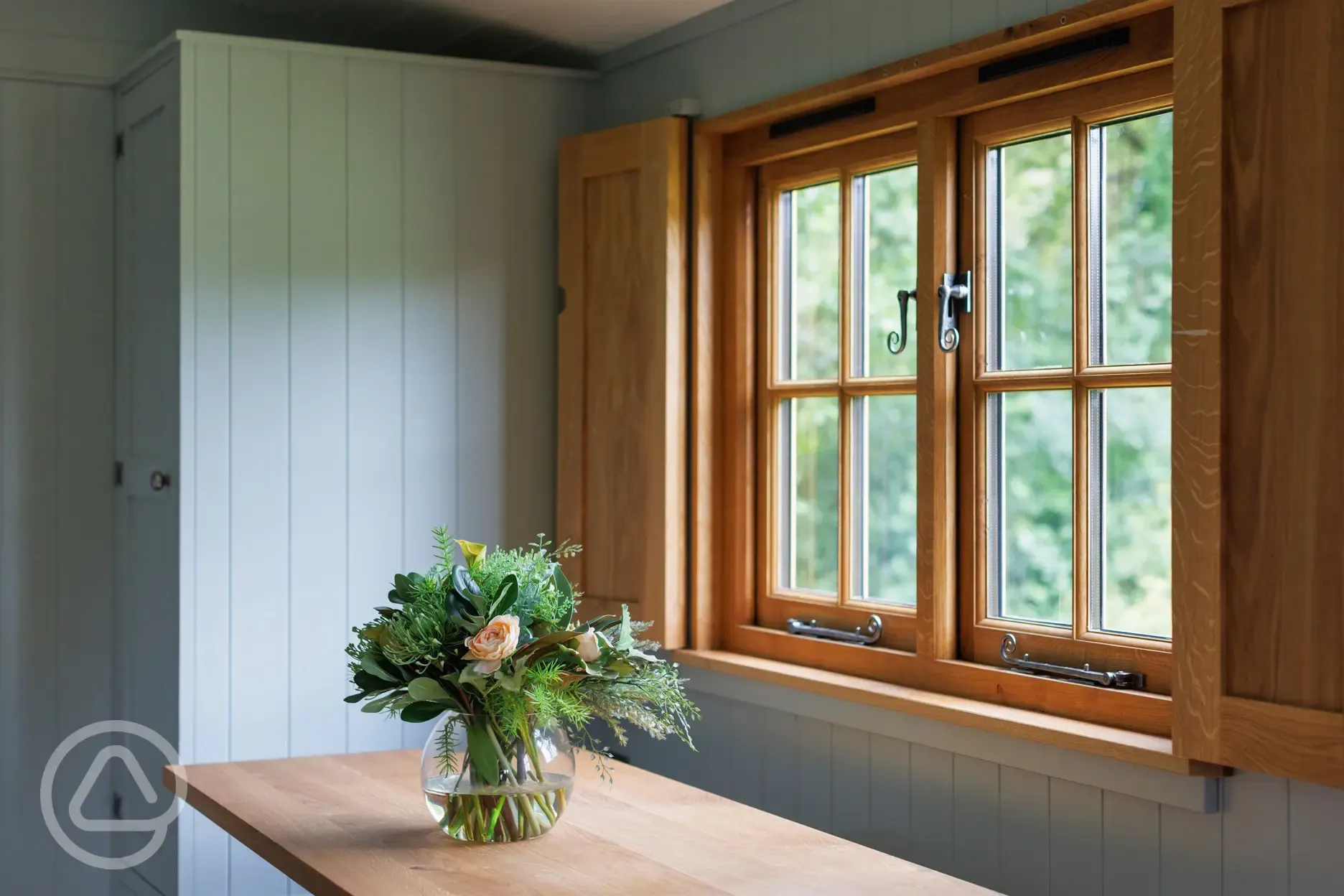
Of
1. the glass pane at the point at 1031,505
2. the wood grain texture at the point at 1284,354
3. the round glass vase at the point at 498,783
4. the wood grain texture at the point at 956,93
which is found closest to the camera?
the wood grain texture at the point at 1284,354

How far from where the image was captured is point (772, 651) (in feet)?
10.1

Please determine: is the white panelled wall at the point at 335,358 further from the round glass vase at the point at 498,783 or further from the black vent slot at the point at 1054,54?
the black vent slot at the point at 1054,54

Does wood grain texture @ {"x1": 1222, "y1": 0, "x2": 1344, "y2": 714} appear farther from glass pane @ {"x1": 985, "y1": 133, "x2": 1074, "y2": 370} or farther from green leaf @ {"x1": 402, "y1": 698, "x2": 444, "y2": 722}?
green leaf @ {"x1": 402, "y1": 698, "x2": 444, "y2": 722}

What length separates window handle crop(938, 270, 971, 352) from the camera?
2.64 metres

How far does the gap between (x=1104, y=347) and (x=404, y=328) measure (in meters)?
1.75

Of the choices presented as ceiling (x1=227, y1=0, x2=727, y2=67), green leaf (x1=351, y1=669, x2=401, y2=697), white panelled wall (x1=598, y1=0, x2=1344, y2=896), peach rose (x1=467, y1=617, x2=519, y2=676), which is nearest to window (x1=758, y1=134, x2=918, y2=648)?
white panelled wall (x1=598, y1=0, x2=1344, y2=896)

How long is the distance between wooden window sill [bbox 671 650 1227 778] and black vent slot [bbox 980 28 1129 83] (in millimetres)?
1144

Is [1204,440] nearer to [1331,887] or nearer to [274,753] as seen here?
[1331,887]

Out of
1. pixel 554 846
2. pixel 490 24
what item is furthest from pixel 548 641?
pixel 490 24

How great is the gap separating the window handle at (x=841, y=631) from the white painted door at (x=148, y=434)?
4.69 feet

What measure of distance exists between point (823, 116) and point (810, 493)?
0.82m

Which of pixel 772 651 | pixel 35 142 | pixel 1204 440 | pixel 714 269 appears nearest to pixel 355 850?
pixel 772 651

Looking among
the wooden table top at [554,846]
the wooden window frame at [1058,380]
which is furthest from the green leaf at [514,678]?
the wooden window frame at [1058,380]

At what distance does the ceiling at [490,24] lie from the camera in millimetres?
3285
